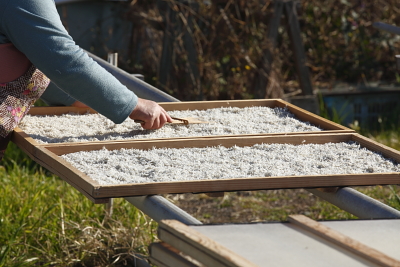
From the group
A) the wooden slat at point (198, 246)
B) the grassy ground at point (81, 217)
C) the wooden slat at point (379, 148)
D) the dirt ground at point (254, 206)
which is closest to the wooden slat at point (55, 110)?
the grassy ground at point (81, 217)

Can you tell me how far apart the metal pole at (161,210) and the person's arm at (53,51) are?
457mm

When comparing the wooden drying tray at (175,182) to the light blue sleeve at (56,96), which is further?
the light blue sleeve at (56,96)

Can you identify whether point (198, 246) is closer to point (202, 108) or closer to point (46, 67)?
point (46, 67)

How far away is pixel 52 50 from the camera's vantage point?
5.77 ft

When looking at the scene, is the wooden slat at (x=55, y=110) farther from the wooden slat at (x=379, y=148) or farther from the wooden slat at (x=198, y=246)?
the wooden slat at (x=198, y=246)

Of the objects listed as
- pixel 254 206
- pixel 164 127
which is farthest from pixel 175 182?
pixel 254 206

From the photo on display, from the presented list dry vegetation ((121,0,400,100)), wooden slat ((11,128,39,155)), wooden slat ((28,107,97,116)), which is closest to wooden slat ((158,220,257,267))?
wooden slat ((11,128,39,155))

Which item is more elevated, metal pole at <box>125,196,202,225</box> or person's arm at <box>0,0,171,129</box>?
person's arm at <box>0,0,171,129</box>

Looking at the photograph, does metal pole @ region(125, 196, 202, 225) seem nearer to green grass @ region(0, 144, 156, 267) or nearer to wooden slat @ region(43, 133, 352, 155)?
wooden slat @ region(43, 133, 352, 155)

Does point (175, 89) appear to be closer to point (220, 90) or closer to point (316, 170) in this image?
point (220, 90)

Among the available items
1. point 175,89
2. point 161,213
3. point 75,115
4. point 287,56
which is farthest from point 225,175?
point 287,56

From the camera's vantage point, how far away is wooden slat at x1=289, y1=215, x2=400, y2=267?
1.07 metres

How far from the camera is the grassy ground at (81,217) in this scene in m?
2.97

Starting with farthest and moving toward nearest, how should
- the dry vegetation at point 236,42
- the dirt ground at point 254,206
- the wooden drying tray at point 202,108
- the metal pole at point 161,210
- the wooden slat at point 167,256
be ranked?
1. the dry vegetation at point 236,42
2. the dirt ground at point 254,206
3. the wooden drying tray at point 202,108
4. the metal pole at point 161,210
5. the wooden slat at point 167,256
